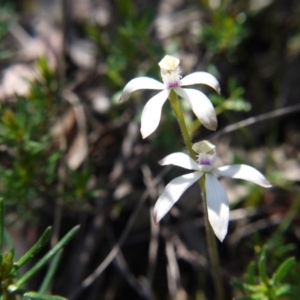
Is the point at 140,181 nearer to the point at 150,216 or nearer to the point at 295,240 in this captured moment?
the point at 150,216

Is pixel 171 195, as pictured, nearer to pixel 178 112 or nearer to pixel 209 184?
pixel 209 184

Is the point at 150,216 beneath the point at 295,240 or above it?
above

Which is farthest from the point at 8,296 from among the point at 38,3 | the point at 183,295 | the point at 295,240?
the point at 38,3

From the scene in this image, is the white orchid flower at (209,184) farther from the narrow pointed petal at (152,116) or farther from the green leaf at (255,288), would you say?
the green leaf at (255,288)

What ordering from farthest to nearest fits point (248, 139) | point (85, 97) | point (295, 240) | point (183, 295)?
point (85, 97)
point (248, 139)
point (295, 240)
point (183, 295)

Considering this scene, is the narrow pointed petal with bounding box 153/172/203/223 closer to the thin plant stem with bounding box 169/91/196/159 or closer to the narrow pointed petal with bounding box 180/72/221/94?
the thin plant stem with bounding box 169/91/196/159

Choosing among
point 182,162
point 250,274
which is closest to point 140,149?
point 250,274

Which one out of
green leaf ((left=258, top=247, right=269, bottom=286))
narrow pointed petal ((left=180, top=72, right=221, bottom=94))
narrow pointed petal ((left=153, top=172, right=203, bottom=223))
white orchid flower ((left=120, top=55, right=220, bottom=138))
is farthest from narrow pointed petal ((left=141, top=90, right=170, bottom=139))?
green leaf ((left=258, top=247, right=269, bottom=286))
